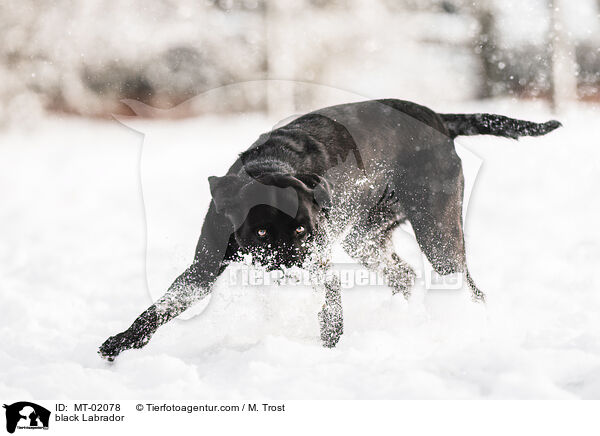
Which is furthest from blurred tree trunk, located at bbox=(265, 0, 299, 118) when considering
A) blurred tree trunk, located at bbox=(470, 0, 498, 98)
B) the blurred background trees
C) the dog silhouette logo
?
the dog silhouette logo

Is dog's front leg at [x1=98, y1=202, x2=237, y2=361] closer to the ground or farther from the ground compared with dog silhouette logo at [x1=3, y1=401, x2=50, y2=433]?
farther from the ground

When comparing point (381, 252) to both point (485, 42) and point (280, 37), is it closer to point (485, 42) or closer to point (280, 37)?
point (280, 37)

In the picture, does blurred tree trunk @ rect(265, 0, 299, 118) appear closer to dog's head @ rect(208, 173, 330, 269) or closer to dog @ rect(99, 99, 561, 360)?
dog @ rect(99, 99, 561, 360)

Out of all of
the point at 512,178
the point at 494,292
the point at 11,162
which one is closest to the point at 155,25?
the point at 11,162

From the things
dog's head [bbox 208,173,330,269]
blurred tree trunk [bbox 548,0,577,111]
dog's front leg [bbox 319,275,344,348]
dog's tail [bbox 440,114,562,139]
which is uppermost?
blurred tree trunk [bbox 548,0,577,111]

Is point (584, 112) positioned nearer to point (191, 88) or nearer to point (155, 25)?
point (191, 88)

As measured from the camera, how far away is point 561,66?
9898 millimetres

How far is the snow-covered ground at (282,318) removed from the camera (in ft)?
7.35

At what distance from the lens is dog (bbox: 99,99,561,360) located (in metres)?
2.55

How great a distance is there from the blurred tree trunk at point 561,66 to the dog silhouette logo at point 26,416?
970cm

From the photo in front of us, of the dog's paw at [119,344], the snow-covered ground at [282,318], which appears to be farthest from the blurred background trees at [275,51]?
the dog's paw at [119,344]

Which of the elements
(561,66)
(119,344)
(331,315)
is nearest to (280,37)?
(561,66)

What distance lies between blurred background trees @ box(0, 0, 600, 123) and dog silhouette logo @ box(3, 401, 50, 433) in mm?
7997

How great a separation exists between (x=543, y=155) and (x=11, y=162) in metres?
7.58
